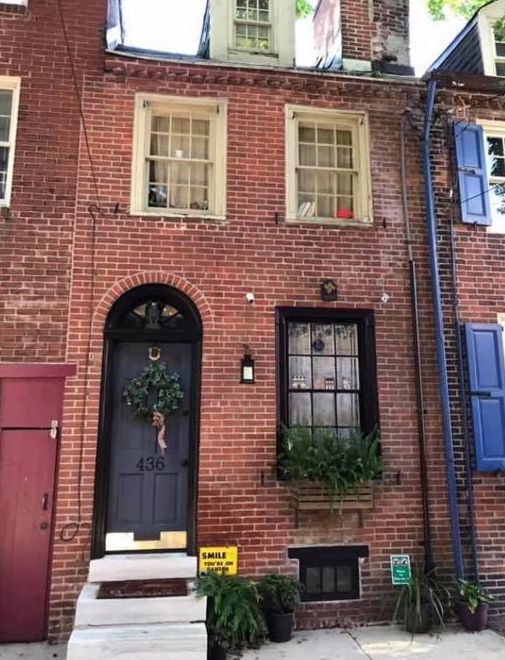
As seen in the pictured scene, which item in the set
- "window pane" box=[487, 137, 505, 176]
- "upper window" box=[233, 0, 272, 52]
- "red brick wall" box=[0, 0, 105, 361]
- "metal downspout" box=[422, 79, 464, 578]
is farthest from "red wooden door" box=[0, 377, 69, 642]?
"window pane" box=[487, 137, 505, 176]

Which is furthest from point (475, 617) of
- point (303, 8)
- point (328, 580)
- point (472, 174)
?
point (303, 8)

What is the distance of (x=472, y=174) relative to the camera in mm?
6707

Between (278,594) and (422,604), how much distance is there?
1442 millimetres

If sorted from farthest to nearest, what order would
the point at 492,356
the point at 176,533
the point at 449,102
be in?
the point at 449,102 → the point at 492,356 → the point at 176,533

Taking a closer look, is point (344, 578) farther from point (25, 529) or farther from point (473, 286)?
point (473, 286)

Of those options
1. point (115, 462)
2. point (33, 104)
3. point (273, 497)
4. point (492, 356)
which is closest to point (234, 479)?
point (273, 497)

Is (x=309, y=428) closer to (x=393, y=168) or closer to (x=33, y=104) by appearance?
(x=393, y=168)

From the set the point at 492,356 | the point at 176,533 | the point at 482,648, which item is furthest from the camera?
the point at 492,356

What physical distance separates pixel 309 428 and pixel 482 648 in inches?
102

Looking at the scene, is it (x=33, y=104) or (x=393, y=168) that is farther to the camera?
(x=393, y=168)

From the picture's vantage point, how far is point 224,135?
641 cm

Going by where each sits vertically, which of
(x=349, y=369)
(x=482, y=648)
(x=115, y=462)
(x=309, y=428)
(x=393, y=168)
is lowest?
(x=482, y=648)

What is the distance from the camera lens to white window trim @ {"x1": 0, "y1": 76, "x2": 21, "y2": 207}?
5.95m

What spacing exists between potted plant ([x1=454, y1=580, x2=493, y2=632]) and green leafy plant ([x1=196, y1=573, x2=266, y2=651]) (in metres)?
2.04
